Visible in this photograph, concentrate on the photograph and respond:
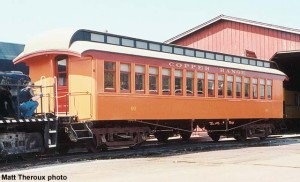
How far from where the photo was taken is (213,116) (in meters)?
17.9

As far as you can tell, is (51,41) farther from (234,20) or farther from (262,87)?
(234,20)

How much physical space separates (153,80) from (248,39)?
14199 millimetres

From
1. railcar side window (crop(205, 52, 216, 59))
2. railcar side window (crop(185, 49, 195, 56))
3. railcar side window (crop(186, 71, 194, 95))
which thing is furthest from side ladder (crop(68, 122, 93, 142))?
railcar side window (crop(205, 52, 216, 59))

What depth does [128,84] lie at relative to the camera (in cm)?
1438

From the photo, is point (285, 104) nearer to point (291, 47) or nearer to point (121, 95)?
point (291, 47)

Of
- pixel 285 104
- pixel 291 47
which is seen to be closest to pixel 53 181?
pixel 291 47

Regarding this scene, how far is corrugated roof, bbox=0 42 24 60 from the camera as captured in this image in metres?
23.0

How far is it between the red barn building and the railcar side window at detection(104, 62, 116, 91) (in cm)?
1501

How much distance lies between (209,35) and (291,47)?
5.69 m

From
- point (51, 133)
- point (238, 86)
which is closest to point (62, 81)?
point (51, 133)

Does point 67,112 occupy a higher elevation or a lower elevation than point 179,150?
higher

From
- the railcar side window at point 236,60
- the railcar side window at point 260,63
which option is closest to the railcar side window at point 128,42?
the railcar side window at point 236,60

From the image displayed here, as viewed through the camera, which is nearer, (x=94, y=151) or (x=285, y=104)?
(x=94, y=151)

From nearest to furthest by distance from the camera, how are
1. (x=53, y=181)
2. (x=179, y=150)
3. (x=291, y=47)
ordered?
1. (x=53, y=181)
2. (x=179, y=150)
3. (x=291, y=47)
